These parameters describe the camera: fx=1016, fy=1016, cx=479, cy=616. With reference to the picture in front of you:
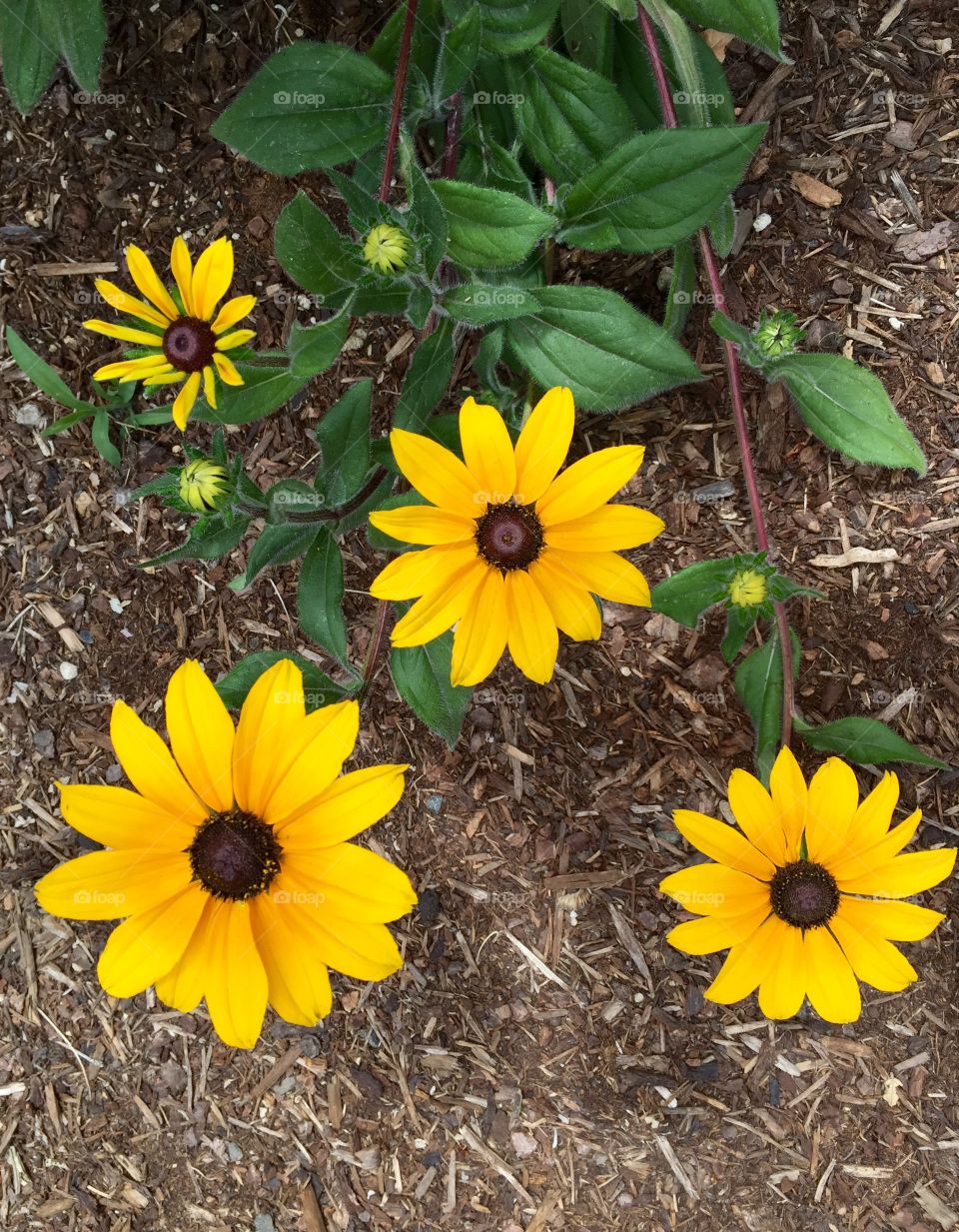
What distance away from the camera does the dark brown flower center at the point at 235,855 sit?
5.38 ft

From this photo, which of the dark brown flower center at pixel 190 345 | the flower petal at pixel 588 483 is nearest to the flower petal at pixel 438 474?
the flower petal at pixel 588 483

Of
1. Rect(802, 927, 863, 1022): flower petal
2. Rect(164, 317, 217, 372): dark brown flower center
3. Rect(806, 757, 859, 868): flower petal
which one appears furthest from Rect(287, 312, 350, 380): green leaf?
Rect(802, 927, 863, 1022): flower petal

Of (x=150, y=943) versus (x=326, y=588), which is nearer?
(x=150, y=943)

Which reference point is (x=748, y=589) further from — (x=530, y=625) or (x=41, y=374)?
(x=41, y=374)

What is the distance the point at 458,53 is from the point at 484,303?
0.48m

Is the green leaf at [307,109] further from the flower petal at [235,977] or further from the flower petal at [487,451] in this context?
the flower petal at [235,977]

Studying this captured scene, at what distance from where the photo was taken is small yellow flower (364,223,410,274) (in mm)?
1612

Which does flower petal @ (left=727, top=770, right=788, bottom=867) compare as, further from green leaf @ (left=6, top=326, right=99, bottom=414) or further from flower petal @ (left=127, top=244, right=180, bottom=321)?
green leaf @ (left=6, top=326, right=99, bottom=414)

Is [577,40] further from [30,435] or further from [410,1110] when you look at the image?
[410,1110]

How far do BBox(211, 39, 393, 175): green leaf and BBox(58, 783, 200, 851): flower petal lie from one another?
50.0 inches

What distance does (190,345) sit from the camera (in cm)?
189

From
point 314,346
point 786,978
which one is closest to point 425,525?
point 314,346

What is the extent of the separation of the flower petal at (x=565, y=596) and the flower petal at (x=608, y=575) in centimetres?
1

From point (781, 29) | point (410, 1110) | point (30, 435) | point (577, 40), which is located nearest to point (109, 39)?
point (30, 435)
